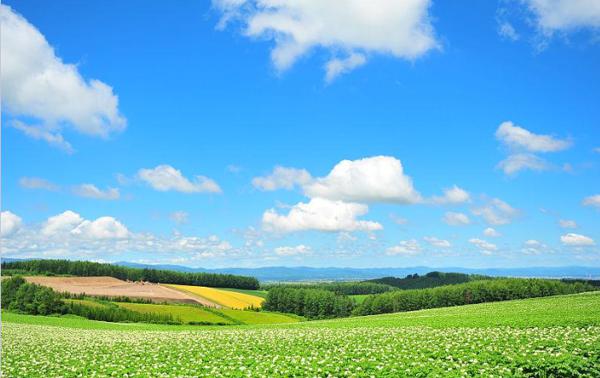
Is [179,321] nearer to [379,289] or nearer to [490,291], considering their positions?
[490,291]

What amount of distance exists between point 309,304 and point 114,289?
4864 centimetres

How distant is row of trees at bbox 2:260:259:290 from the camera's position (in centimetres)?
14088

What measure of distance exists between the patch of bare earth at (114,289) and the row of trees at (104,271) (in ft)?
83.9

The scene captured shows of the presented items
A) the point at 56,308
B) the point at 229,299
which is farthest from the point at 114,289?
the point at 56,308

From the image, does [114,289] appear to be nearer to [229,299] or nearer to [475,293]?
[229,299]

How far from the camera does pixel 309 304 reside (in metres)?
126

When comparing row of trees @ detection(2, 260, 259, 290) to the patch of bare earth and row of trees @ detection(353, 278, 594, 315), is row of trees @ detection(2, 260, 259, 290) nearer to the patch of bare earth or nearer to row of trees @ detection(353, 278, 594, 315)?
the patch of bare earth

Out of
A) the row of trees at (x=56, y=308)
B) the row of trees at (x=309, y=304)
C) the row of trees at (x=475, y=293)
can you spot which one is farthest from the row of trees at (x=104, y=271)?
the row of trees at (x=475, y=293)

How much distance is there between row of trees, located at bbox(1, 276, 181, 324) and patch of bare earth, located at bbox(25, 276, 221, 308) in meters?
15.1

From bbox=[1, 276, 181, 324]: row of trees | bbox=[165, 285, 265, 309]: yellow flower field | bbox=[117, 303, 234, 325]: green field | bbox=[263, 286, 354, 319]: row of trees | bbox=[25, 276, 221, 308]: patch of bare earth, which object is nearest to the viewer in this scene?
bbox=[1, 276, 181, 324]: row of trees

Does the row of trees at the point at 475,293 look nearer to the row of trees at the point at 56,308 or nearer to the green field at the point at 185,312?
the green field at the point at 185,312

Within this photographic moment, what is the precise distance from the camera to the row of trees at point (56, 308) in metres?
76.6

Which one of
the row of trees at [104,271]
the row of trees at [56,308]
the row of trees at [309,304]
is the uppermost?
the row of trees at [104,271]

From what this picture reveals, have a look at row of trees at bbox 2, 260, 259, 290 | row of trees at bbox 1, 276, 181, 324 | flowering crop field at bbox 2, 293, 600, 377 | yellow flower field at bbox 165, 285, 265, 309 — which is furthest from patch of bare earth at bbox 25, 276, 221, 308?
flowering crop field at bbox 2, 293, 600, 377
